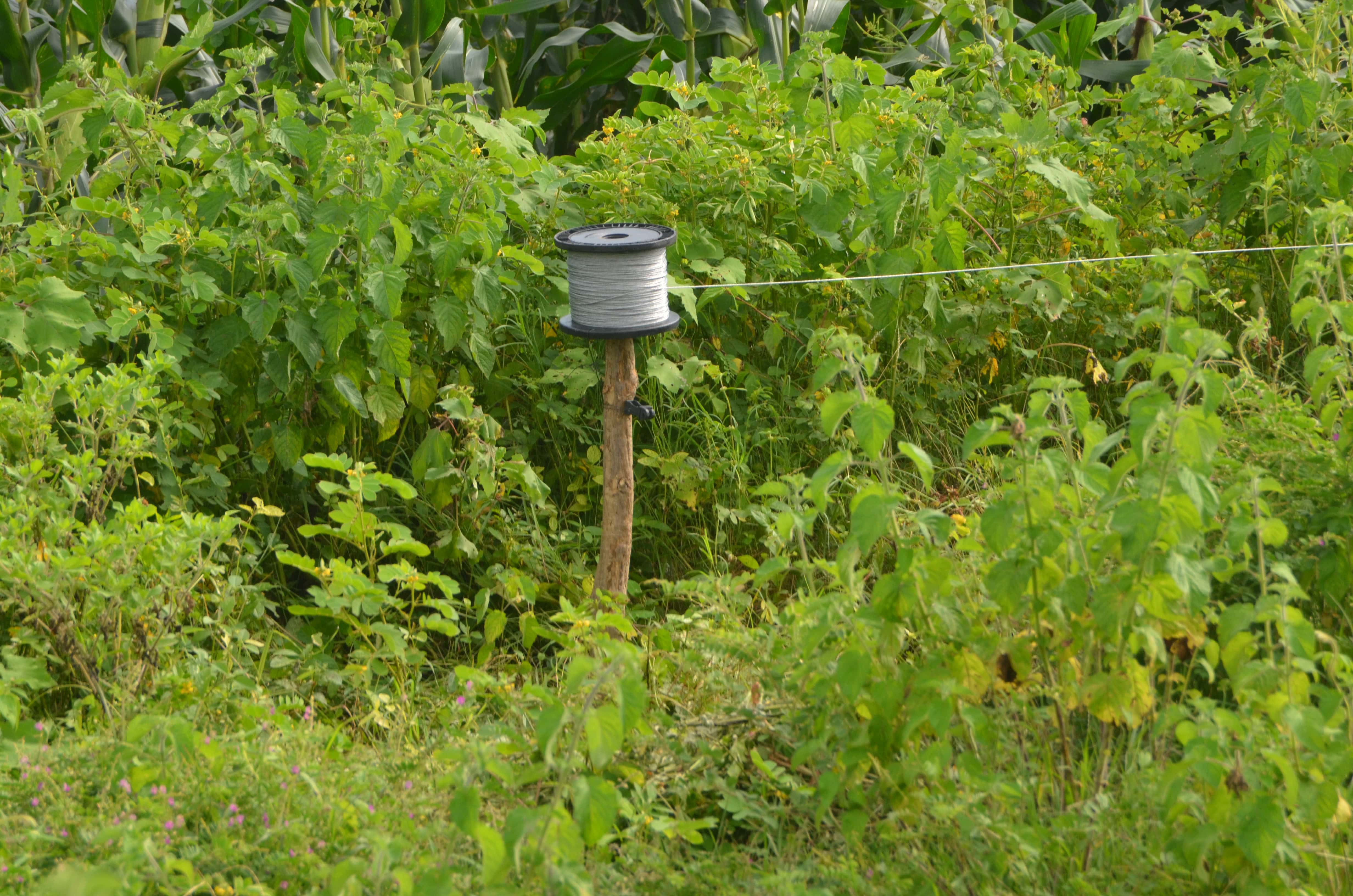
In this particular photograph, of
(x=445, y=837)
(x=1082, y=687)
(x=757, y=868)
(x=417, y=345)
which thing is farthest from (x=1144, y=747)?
(x=417, y=345)

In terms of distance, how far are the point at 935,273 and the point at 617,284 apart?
3.50 feet

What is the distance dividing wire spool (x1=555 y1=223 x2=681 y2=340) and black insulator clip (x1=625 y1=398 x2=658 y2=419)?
0.53 ft

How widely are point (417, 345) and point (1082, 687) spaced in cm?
223

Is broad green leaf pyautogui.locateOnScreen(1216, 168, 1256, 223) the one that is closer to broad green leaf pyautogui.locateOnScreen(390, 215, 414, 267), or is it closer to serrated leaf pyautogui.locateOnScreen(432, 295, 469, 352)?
serrated leaf pyautogui.locateOnScreen(432, 295, 469, 352)

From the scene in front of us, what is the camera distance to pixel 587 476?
399cm

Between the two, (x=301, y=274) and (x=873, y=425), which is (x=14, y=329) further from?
(x=873, y=425)

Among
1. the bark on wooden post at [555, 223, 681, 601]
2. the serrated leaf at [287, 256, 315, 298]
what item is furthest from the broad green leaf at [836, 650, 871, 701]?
the serrated leaf at [287, 256, 315, 298]

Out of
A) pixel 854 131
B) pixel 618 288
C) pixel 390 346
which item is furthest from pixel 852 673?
pixel 854 131

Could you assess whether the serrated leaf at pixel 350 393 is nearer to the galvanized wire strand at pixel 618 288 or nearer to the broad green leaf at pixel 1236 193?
the galvanized wire strand at pixel 618 288

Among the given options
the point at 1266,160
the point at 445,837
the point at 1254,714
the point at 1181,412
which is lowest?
the point at 445,837

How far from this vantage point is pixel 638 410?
10.8 ft

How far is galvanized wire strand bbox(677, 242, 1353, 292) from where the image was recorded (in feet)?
12.4

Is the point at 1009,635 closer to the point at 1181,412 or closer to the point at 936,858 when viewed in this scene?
the point at 936,858

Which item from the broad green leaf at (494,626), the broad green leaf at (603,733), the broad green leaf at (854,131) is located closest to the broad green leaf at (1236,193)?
the broad green leaf at (854,131)
